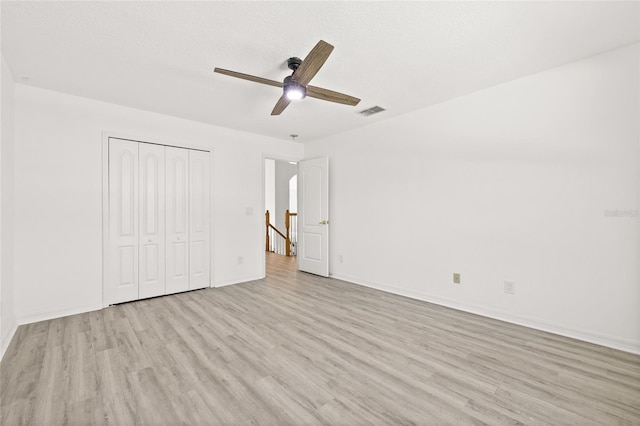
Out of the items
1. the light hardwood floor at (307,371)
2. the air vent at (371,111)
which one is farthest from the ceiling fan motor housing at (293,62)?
the light hardwood floor at (307,371)

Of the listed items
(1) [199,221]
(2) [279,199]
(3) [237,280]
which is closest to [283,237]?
(2) [279,199]

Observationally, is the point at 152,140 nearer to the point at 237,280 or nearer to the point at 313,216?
the point at 237,280

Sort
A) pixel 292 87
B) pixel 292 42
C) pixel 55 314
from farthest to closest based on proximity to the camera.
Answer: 1. pixel 55 314
2. pixel 292 87
3. pixel 292 42

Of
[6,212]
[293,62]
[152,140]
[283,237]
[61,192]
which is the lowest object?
[283,237]

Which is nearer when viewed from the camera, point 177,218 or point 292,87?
point 292,87

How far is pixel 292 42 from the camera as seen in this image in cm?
224

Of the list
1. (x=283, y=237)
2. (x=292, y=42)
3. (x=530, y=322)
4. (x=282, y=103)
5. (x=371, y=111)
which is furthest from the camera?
(x=283, y=237)

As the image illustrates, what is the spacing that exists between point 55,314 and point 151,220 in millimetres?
1412

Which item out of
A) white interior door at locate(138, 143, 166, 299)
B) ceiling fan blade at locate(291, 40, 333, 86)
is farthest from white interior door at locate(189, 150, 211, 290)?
ceiling fan blade at locate(291, 40, 333, 86)

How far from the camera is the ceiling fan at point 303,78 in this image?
6.52 ft

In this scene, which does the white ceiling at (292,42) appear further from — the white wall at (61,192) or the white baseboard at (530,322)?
the white baseboard at (530,322)

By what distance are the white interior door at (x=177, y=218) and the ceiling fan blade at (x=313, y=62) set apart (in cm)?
258

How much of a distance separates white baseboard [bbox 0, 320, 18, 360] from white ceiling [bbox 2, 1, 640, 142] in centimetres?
243

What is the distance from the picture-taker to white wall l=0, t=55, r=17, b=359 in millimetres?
2447
